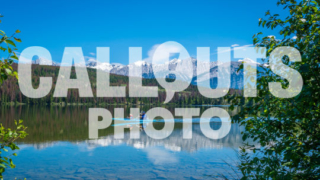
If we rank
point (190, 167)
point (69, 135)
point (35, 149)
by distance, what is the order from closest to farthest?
point (190, 167) → point (35, 149) → point (69, 135)

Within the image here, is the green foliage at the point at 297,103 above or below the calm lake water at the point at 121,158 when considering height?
above

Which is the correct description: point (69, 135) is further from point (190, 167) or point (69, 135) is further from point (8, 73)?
point (8, 73)

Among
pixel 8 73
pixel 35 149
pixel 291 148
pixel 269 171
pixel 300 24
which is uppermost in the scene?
pixel 300 24

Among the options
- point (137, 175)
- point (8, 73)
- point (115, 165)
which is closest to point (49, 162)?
point (115, 165)

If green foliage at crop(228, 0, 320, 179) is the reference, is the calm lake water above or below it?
below

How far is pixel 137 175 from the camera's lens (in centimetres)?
1653

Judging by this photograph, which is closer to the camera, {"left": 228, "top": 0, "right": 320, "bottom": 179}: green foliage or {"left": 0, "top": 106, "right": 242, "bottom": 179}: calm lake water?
{"left": 228, "top": 0, "right": 320, "bottom": 179}: green foliage

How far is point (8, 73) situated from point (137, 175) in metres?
14.3

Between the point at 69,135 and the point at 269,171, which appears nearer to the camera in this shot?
the point at 269,171

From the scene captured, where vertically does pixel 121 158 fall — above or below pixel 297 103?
below

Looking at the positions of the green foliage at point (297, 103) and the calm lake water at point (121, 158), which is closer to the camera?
the green foliage at point (297, 103)

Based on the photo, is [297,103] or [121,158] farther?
[121,158]

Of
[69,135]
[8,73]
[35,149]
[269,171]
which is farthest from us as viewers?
[69,135]

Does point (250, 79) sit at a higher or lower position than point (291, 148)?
higher
